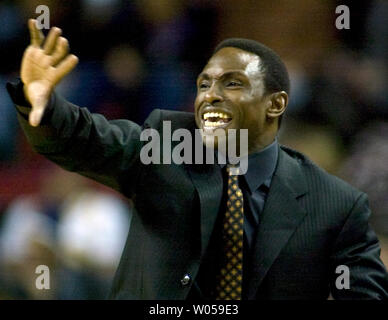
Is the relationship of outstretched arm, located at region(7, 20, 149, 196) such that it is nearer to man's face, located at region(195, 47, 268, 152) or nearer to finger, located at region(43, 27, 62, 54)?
finger, located at region(43, 27, 62, 54)

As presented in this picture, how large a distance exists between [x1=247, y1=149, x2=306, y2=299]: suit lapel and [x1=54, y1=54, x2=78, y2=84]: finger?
54cm

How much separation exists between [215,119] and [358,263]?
460mm

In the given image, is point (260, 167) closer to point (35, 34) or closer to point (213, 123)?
point (213, 123)

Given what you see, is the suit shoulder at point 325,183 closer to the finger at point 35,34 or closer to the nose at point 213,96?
the nose at point 213,96

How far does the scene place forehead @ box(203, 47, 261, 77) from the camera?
5.09 ft

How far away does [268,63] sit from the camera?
1.61 m

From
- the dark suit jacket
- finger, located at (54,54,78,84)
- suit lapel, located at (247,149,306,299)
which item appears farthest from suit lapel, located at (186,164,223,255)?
finger, located at (54,54,78,84)

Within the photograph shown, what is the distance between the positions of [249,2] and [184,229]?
101 cm

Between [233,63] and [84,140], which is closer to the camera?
[84,140]

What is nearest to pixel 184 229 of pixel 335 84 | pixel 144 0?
pixel 335 84

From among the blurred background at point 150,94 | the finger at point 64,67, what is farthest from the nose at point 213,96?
the blurred background at point 150,94

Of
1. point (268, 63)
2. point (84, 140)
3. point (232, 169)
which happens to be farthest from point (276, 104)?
point (84, 140)

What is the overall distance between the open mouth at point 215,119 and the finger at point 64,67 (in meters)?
0.35

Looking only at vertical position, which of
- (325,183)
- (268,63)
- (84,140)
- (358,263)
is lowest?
(358,263)
